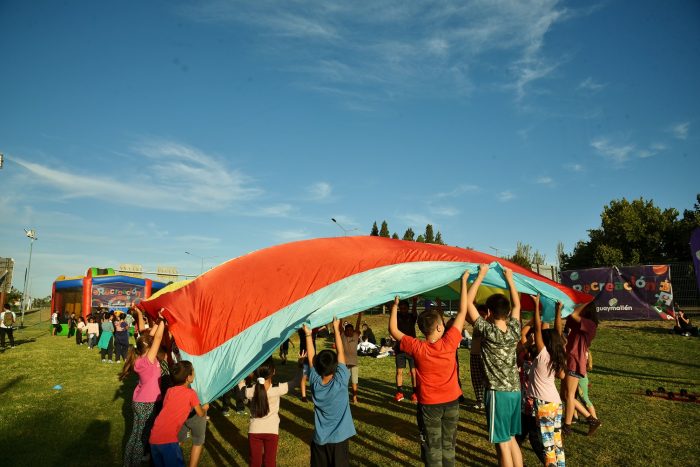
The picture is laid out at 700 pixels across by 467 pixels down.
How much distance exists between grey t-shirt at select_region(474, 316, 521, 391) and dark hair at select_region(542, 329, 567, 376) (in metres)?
0.83

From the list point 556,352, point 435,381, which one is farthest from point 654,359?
point 435,381

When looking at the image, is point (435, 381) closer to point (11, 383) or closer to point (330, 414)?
point (330, 414)

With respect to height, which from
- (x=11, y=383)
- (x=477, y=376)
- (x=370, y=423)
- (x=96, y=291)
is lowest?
(x=11, y=383)

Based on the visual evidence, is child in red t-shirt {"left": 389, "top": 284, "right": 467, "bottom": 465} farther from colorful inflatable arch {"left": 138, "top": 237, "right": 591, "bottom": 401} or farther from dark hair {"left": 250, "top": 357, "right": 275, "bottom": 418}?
dark hair {"left": 250, "top": 357, "right": 275, "bottom": 418}

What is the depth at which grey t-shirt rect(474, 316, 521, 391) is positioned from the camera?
432cm

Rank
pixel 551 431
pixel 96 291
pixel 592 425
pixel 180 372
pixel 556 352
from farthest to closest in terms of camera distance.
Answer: pixel 96 291, pixel 592 425, pixel 556 352, pixel 551 431, pixel 180 372

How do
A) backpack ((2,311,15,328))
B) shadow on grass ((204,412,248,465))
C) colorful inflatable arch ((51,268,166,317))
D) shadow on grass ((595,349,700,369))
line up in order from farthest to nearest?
colorful inflatable arch ((51,268,166,317))
backpack ((2,311,15,328))
shadow on grass ((595,349,700,369))
shadow on grass ((204,412,248,465))

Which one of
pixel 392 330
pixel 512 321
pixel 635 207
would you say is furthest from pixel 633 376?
pixel 635 207

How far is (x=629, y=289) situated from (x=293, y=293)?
60.8 feet

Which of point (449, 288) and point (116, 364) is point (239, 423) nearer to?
point (449, 288)

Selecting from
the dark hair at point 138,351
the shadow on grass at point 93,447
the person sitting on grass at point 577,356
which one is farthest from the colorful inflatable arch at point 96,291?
the person sitting on grass at point 577,356

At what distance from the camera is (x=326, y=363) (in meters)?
3.91

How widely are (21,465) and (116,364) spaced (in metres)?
10.3

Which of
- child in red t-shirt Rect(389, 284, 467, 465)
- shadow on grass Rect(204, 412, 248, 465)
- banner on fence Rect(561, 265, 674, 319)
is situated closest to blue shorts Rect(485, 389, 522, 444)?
child in red t-shirt Rect(389, 284, 467, 465)
